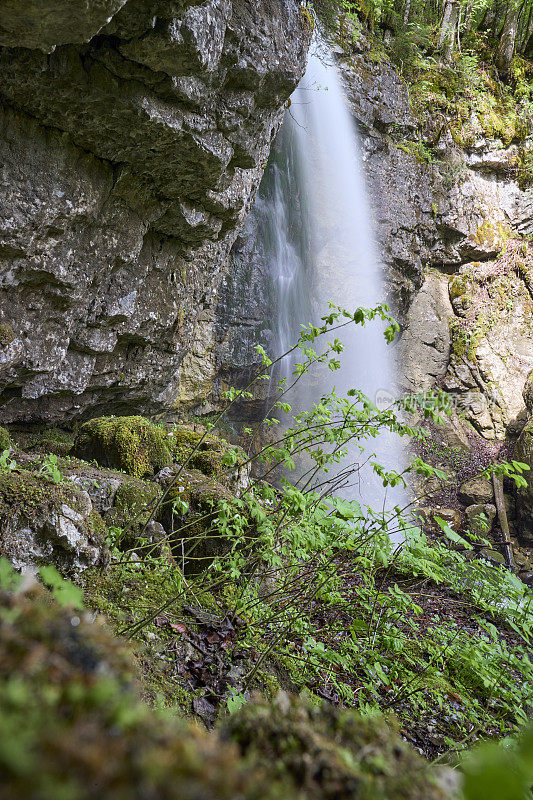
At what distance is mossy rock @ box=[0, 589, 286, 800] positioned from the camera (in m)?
0.35

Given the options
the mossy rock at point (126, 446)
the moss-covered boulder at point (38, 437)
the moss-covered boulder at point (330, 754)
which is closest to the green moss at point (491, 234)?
the mossy rock at point (126, 446)

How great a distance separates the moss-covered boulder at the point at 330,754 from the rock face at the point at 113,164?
3.30 m

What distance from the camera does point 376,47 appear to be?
35.1 feet

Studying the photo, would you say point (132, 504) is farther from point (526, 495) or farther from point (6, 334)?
point (526, 495)

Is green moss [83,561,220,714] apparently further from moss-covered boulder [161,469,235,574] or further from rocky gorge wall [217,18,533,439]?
rocky gorge wall [217,18,533,439]

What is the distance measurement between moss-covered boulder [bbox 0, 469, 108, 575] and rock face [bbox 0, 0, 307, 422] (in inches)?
98.6

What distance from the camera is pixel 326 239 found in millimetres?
10953

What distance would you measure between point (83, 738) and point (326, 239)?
1143 cm

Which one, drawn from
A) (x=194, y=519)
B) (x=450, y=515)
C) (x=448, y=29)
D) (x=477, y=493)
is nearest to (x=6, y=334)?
(x=194, y=519)

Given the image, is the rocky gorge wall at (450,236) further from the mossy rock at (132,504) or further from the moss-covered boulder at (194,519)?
the mossy rock at (132,504)

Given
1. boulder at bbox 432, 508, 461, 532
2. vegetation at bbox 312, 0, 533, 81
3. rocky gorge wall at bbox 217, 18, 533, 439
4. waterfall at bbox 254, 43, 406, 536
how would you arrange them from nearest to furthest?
boulder at bbox 432, 508, 461, 532 → waterfall at bbox 254, 43, 406, 536 → rocky gorge wall at bbox 217, 18, 533, 439 → vegetation at bbox 312, 0, 533, 81

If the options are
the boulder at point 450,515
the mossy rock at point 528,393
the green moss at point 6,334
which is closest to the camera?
the green moss at point 6,334

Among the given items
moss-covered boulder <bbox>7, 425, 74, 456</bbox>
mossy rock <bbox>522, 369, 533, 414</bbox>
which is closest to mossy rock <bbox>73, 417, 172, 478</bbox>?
moss-covered boulder <bbox>7, 425, 74, 456</bbox>

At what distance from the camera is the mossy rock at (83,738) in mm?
354
